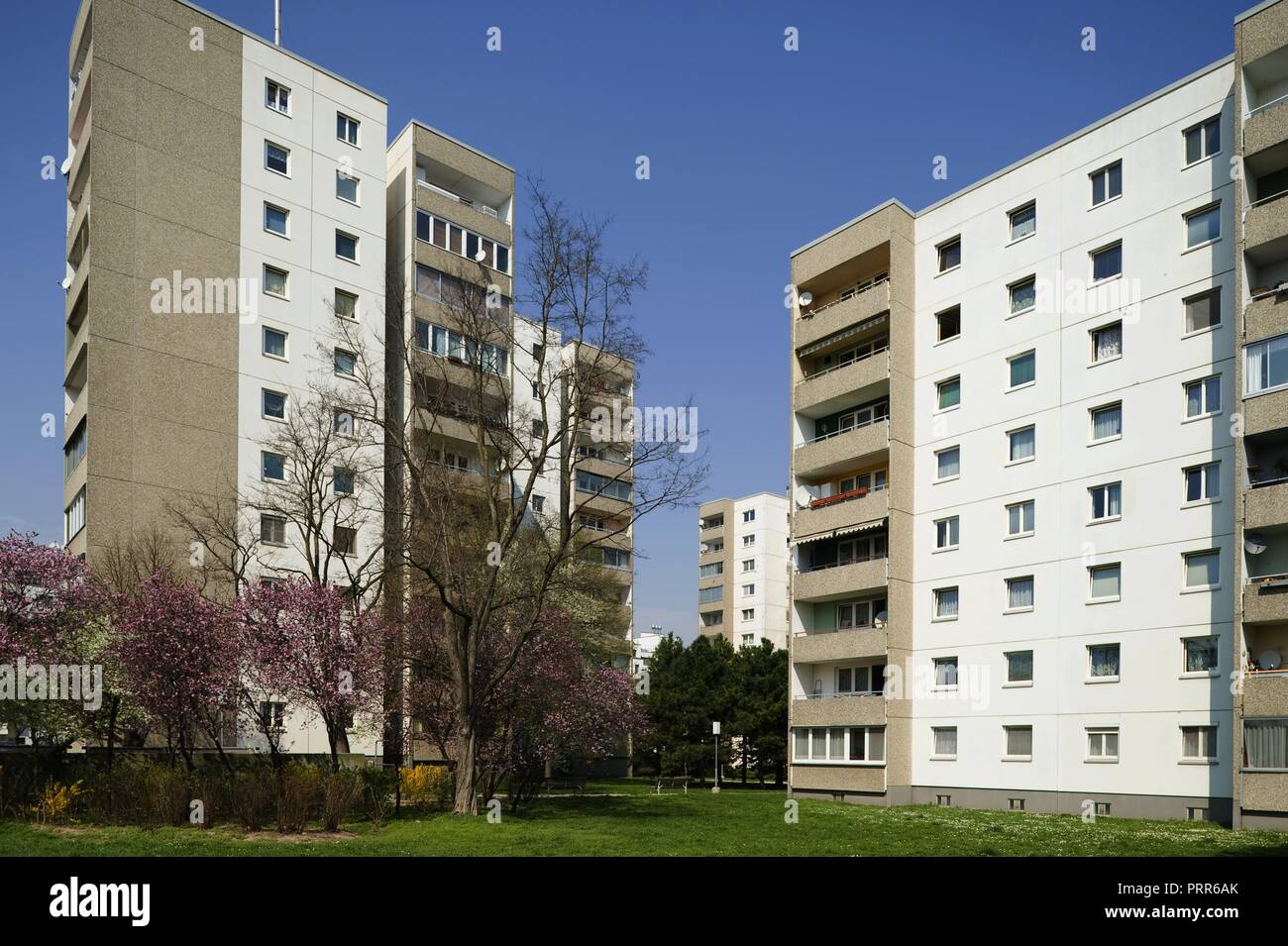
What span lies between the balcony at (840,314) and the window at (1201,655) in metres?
17.1

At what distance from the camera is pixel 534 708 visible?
3092 cm

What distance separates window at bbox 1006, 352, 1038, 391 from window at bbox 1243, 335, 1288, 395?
27.6 ft

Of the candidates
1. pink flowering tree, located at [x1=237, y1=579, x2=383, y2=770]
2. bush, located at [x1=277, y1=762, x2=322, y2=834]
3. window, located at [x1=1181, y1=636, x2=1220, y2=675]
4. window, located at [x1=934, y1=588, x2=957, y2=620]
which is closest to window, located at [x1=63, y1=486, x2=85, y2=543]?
pink flowering tree, located at [x1=237, y1=579, x2=383, y2=770]

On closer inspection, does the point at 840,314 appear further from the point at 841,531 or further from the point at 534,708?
the point at 534,708

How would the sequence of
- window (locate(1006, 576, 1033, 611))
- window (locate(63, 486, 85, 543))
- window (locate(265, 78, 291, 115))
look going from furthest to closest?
window (locate(265, 78, 291, 115)), window (locate(63, 486, 85, 543)), window (locate(1006, 576, 1033, 611))

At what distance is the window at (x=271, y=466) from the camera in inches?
1741

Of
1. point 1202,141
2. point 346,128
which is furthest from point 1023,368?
point 346,128

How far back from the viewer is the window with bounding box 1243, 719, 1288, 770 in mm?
26906

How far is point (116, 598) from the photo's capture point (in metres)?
29.8

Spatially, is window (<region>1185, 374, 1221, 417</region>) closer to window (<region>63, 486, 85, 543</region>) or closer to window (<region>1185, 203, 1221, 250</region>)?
window (<region>1185, 203, 1221, 250</region>)

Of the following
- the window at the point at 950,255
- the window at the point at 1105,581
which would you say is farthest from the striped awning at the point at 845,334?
the window at the point at 1105,581

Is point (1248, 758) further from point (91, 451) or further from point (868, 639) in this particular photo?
point (91, 451)

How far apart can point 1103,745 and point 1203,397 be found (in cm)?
1112
